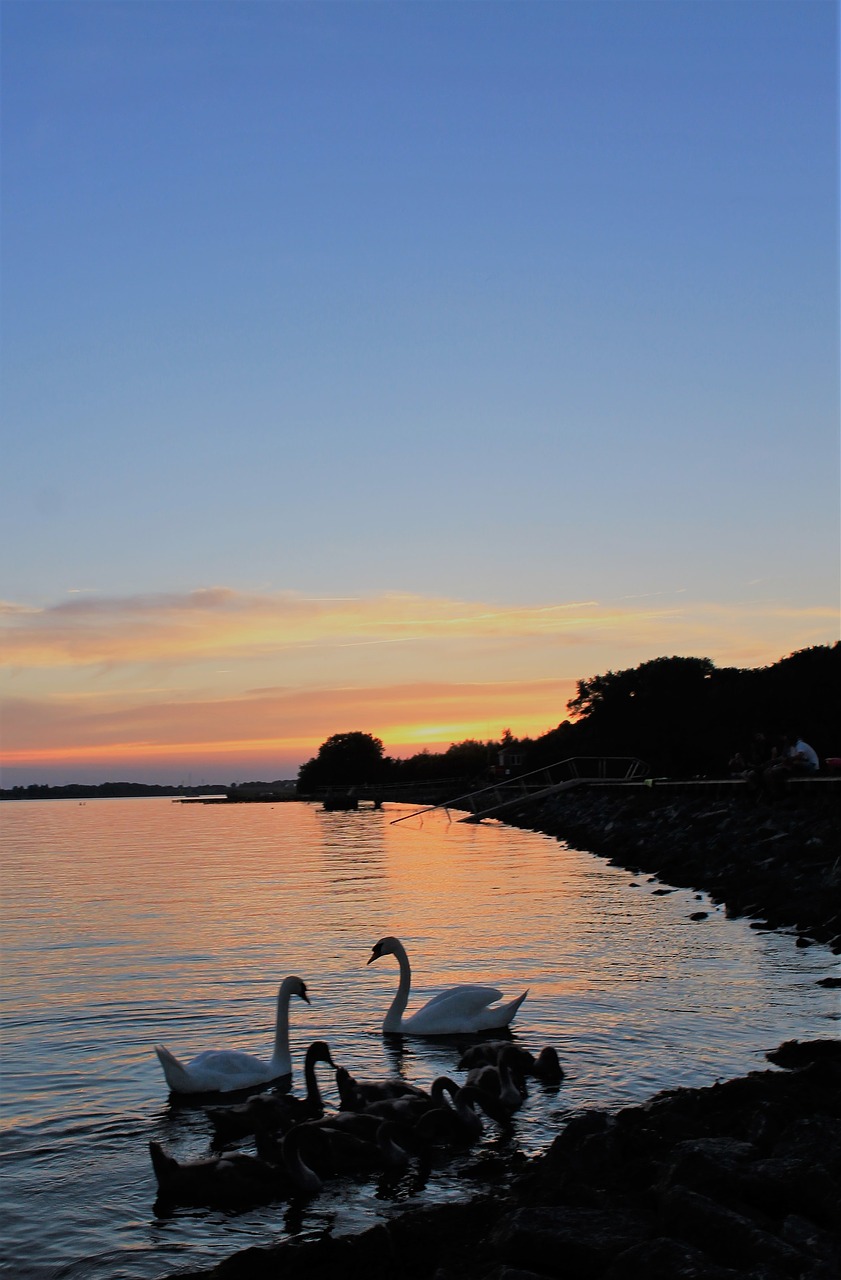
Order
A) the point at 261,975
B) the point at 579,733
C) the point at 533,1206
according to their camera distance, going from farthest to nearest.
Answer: the point at 579,733 < the point at 261,975 < the point at 533,1206

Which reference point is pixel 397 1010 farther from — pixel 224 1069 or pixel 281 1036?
pixel 224 1069

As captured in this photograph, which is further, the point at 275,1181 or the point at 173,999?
the point at 173,999

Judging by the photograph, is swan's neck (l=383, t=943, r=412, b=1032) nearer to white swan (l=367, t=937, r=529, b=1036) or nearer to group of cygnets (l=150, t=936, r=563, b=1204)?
white swan (l=367, t=937, r=529, b=1036)

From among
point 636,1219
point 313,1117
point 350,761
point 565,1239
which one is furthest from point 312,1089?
point 350,761

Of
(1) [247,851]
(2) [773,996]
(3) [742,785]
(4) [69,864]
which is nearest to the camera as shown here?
(2) [773,996]

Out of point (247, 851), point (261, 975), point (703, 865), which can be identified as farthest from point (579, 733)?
point (261, 975)

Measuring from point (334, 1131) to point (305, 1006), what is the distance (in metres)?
6.54

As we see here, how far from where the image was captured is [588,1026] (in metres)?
13.5

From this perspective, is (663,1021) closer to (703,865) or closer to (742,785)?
(703,865)

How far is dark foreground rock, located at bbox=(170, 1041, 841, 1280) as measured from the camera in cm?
625

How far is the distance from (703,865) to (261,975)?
14998 mm

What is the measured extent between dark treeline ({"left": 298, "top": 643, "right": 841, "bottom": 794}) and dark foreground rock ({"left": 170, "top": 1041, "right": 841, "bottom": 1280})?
27268mm

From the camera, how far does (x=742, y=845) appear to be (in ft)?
94.3

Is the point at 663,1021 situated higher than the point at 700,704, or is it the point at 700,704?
the point at 700,704
